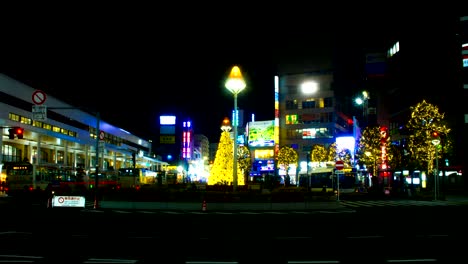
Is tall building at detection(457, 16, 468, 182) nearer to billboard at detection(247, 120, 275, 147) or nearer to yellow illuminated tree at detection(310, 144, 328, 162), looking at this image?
yellow illuminated tree at detection(310, 144, 328, 162)

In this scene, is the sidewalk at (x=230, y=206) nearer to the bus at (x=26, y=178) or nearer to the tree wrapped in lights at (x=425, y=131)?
the bus at (x=26, y=178)

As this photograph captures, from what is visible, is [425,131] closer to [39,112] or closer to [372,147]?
[372,147]

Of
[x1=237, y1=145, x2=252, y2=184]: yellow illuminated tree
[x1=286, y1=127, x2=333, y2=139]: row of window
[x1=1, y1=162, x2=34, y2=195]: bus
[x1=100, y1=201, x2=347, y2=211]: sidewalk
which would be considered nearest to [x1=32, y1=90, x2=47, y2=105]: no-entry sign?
[x1=100, y1=201, x2=347, y2=211]: sidewalk

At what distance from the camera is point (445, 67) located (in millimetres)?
62312

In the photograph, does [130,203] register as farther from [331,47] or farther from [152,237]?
[331,47]

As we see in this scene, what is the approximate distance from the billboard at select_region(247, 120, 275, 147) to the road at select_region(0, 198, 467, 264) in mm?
82555

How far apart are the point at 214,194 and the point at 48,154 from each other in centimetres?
5882

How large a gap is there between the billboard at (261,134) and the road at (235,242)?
82.6 m

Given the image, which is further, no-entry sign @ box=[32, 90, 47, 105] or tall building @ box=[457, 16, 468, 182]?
tall building @ box=[457, 16, 468, 182]

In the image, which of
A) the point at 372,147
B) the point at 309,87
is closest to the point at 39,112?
the point at 372,147

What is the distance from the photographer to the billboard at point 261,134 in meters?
102

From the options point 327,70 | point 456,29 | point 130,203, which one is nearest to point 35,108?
point 130,203

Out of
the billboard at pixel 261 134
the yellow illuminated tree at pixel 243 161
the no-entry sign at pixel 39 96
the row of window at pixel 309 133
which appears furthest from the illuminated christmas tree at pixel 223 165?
the billboard at pixel 261 134

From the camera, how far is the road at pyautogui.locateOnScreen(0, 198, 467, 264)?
35.6 feet
